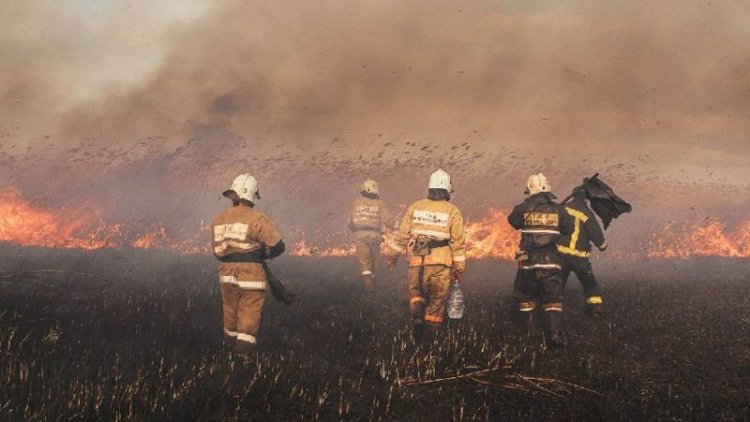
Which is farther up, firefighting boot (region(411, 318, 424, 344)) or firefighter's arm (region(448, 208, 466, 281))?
firefighter's arm (region(448, 208, 466, 281))

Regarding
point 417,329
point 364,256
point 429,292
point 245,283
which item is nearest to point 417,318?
point 417,329

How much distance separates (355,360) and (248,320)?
4.80ft

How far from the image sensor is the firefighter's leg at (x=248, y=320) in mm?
5848

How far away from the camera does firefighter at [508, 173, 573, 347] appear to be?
727 centimetres

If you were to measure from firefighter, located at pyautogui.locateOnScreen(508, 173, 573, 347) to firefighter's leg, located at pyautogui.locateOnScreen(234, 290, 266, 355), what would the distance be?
411cm

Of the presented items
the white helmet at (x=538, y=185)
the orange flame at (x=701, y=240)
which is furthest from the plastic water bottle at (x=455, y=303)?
the orange flame at (x=701, y=240)

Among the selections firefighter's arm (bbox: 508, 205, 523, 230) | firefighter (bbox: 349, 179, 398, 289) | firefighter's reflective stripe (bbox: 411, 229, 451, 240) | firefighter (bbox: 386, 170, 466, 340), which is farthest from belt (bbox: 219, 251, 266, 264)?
firefighter (bbox: 349, 179, 398, 289)

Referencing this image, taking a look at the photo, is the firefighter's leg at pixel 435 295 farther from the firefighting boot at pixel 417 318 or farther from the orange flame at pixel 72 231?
Answer: the orange flame at pixel 72 231

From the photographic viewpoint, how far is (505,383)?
5.24 metres

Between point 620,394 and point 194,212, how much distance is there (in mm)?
19695

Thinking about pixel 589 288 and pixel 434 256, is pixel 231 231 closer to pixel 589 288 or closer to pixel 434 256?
pixel 434 256

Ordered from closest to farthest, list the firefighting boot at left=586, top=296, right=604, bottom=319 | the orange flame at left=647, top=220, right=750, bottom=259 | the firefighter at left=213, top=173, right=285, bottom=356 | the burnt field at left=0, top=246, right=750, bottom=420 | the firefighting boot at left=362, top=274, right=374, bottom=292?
the burnt field at left=0, top=246, right=750, bottom=420, the firefighter at left=213, top=173, right=285, bottom=356, the firefighting boot at left=586, top=296, right=604, bottom=319, the firefighting boot at left=362, top=274, right=374, bottom=292, the orange flame at left=647, top=220, right=750, bottom=259

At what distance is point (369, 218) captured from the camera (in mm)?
11852

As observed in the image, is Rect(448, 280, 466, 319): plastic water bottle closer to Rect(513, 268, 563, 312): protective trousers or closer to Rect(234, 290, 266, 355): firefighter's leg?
Rect(513, 268, 563, 312): protective trousers
